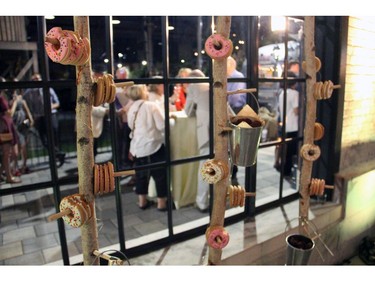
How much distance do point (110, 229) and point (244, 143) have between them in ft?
6.14

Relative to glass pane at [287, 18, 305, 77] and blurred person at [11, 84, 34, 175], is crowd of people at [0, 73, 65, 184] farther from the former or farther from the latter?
glass pane at [287, 18, 305, 77]

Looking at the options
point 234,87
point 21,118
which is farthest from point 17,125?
point 234,87

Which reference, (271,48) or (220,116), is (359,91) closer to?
(271,48)

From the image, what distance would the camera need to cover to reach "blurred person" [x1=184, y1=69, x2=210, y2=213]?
2854 mm

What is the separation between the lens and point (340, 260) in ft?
10.9

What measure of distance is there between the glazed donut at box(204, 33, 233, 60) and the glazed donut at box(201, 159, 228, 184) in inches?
20.5

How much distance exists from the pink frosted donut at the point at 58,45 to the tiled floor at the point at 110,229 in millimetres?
1479

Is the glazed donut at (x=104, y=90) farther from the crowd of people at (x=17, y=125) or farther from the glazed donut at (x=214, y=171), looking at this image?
the crowd of people at (x=17, y=125)

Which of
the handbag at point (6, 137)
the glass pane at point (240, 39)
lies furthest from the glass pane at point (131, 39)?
the handbag at point (6, 137)

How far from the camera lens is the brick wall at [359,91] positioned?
307 cm

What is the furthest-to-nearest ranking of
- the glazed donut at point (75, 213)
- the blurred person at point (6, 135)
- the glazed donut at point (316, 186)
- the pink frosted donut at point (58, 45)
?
the blurred person at point (6, 135)
the glazed donut at point (316, 186)
the glazed donut at point (75, 213)
the pink frosted donut at point (58, 45)

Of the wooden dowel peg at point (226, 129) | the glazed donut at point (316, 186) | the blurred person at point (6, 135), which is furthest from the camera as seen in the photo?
the blurred person at point (6, 135)
